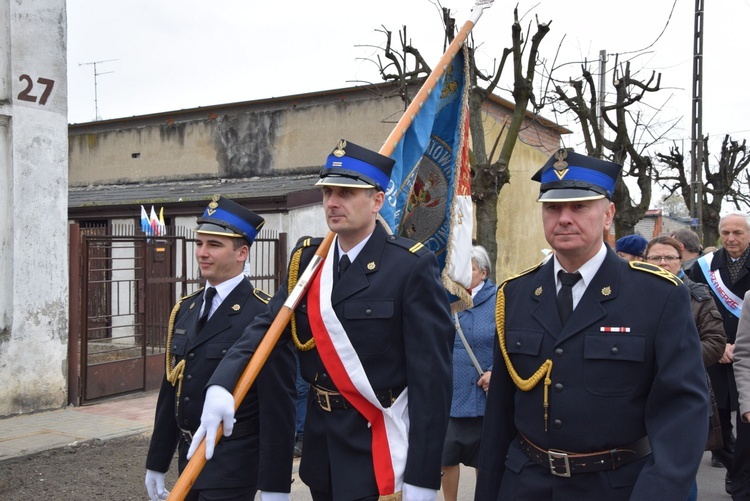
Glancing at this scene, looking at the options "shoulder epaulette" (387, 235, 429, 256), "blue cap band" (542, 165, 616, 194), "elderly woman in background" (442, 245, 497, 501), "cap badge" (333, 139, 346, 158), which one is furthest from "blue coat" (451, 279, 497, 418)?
"blue cap band" (542, 165, 616, 194)

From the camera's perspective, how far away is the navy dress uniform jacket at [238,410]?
3.45 meters

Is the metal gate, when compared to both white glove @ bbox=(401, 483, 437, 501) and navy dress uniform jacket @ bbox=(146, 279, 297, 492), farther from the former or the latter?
white glove @ bbox=(401, 483, 437, 501)

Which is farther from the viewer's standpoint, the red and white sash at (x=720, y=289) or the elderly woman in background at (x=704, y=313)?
the red and white sash at (x=720, y=289)

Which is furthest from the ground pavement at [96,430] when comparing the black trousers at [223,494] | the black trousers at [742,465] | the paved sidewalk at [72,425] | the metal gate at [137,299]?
the black trousers at [223,494]

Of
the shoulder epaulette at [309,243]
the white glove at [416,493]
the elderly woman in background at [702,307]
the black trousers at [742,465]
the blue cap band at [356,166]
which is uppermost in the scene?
the blue cap band at [356,166]

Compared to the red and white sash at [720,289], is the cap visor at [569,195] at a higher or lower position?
higher

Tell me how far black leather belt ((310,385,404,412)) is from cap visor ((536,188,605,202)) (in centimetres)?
96

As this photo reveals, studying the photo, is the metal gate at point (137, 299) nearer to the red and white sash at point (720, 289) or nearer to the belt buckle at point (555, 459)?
the red and white sash at point (720, 289)

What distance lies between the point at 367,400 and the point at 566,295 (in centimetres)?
86

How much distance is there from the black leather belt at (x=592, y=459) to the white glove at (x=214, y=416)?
46.3 inches

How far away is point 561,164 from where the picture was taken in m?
2.89

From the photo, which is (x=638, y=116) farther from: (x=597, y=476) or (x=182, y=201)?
(x=597, y=476)

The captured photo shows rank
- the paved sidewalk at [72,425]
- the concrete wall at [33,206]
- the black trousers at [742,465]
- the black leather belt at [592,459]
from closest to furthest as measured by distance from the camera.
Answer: the black leather belt at [592,459] < the black trousers at [742,465] < the paved sidewalk at [72,425] < the concrete wall at [33,206]

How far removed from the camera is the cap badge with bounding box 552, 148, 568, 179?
2.86 m
